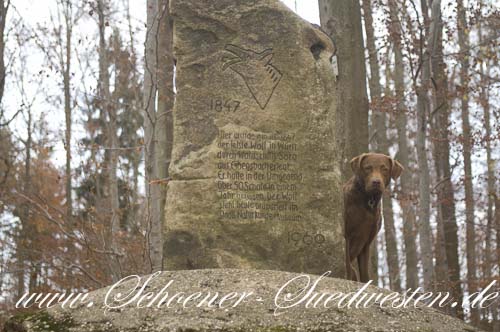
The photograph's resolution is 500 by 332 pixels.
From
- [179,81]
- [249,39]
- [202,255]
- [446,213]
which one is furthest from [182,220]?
[446,213]

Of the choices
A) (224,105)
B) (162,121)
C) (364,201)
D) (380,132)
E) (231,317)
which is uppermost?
(162,121)

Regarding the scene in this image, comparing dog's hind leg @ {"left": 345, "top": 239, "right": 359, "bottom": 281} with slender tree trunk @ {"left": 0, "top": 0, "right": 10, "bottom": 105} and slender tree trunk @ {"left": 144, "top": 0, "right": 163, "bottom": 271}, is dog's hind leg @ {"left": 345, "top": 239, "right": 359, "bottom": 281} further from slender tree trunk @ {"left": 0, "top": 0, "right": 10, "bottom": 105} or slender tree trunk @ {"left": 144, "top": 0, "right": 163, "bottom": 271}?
slender tree trunk @ {"left": 0, "top": 0, "right": 10, "bottom": 105}

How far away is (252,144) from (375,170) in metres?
1.42

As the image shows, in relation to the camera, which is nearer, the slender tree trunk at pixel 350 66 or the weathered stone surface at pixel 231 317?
the weathered stone surface at pixel 231 317

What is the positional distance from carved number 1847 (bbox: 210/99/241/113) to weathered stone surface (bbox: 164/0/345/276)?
0.04 ft

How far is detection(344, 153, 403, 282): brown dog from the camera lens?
7648mm

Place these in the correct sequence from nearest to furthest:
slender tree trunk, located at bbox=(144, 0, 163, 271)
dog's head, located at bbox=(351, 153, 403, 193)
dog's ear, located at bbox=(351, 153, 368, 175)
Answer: dog's head, located at bbox=(351, 153, 403, 193)
dog's ear, located at bbox=(351, 153, 368, 175)
slender tree trunk, located at bbox=(144, 0, 163, 271)

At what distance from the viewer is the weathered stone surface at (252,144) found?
7.64 metres

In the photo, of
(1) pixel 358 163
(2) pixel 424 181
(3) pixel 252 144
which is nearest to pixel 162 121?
(2) pixel 424 181

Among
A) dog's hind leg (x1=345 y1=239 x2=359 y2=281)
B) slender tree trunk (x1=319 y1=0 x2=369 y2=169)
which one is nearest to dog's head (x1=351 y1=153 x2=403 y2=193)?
dog's hind leg (x1=345 y1=239 x2=359 y2=281)

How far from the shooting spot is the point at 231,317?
17.8ft

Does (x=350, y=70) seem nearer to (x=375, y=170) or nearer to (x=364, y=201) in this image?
(x=364, y=201)

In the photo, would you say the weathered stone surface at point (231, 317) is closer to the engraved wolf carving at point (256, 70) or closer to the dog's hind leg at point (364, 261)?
the dog's hind leg at point (364, 261)

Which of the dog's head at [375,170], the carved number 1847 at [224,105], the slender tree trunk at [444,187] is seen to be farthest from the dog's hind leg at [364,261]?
the slender tree trunk at [444,187]
